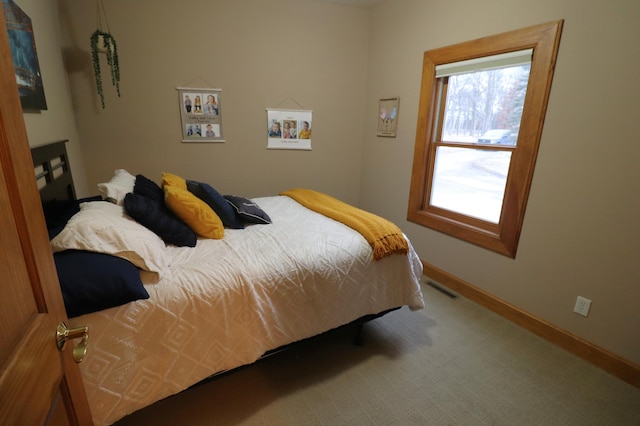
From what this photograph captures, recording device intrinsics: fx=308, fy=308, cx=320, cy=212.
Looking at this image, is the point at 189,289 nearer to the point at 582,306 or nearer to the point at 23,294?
the point at 23,294

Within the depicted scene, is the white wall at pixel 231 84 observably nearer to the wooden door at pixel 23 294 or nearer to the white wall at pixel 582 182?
the white wall at pixel 582 182

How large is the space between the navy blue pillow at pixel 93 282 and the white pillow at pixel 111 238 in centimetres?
4

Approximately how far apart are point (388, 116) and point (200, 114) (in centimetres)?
194

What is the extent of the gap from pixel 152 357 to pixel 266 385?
27.7 inches

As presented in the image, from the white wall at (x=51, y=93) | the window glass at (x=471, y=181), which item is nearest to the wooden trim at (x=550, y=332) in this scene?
the window glass at (x=471, y=181)

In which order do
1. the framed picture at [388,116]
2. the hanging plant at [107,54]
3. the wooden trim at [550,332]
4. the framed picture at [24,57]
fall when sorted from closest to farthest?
the framed picture at [24,57], the wooden trim at [550,332], the hanging plant at [107,54], the framed picture at [388,116]

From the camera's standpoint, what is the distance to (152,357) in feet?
4.27

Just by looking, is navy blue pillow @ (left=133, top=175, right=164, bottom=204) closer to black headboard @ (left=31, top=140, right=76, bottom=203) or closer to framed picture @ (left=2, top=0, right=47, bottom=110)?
black headboard @ (left=31, top=140, right=76, bottom=203)

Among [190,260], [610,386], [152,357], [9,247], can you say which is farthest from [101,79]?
[610,386]

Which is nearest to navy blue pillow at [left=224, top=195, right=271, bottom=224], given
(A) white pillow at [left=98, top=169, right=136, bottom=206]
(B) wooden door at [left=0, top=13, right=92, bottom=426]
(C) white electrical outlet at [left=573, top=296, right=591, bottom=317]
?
(A) white pillow at [left=98, top=169, right=136, bottom=206]

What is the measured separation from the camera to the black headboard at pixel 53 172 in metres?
1.61

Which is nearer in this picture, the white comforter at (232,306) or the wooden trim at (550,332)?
the white comforter at (232,306)

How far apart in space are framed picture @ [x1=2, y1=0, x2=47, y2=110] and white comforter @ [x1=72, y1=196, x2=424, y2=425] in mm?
1093

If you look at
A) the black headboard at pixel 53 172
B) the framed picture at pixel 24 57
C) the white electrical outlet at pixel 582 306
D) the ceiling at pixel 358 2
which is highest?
the ceiling at pixel 358 2
